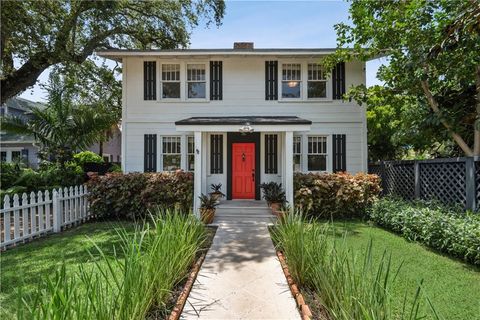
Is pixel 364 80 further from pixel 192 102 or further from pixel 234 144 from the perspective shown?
pixel 192 102

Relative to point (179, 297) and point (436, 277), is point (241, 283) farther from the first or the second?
point (436, 277)

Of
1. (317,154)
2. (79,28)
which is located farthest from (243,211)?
(79,28)

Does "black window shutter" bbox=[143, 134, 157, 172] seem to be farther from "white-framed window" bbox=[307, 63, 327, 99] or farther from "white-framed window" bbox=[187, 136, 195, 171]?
"white-framed window" bbox=[307, 63, 327, 99]

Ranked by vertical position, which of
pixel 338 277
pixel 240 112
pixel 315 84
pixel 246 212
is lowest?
pixel 246 212

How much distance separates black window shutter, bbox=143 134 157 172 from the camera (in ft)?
40.2

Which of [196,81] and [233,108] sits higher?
[196,81]

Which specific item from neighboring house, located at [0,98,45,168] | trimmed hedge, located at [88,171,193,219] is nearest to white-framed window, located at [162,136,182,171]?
trimmed hedge, located at [88,171,193,219]

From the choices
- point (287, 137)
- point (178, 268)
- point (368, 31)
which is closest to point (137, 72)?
point (287, 137)

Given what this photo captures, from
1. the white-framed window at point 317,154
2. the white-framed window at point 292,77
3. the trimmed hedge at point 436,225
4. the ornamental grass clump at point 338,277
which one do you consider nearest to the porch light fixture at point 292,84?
the white-framed window at point 292,77

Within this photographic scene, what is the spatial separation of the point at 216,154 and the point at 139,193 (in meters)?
3.49

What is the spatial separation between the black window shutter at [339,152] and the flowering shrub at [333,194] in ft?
5.61

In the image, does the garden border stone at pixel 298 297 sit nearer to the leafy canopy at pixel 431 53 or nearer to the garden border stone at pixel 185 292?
the garden border stone at pixel 185 292

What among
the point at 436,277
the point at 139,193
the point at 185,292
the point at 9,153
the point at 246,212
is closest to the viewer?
the point at 185,292

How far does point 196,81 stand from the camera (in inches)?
490
